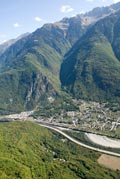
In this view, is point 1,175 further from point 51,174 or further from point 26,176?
point 51,174

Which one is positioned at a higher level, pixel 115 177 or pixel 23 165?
pixel 23 165

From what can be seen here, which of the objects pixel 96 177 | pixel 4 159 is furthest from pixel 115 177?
pixel 4 159

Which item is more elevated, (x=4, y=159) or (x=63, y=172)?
(x=4, y=159)

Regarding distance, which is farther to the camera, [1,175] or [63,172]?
[63,172]

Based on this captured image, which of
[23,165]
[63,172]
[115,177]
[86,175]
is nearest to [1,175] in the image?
[23,165]

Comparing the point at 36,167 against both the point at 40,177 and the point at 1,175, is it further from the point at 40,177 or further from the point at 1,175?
the point at 1,175

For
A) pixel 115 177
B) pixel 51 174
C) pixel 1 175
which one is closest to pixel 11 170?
pixel 1 175

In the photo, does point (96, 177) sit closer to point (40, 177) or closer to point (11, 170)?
point (40, 177)

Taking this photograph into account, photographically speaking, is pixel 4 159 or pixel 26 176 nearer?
pixel 26 176
